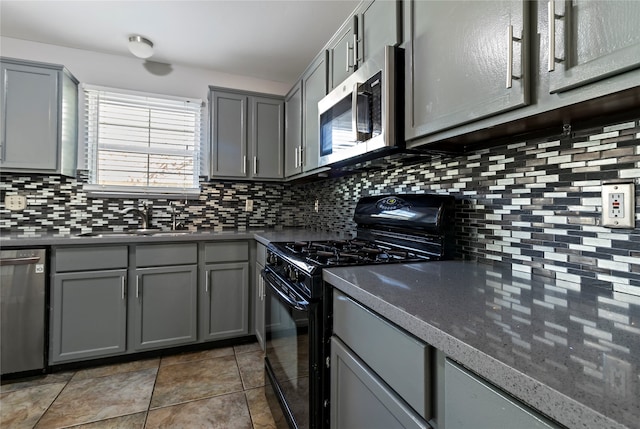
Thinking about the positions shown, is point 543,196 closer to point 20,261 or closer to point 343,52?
point 343,52

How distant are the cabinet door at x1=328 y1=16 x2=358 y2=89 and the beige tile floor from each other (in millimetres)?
1917

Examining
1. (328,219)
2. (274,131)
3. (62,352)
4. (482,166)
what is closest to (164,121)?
(274,131)

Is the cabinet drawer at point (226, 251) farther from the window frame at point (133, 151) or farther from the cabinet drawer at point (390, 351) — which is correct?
the cabinet drawer at point (390, 351)

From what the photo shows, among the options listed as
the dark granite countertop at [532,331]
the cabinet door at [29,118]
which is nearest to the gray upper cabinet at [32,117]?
the cabinet door at [29,118]

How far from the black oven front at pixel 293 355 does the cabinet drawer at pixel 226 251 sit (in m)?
0.79

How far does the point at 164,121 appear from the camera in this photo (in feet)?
9.43

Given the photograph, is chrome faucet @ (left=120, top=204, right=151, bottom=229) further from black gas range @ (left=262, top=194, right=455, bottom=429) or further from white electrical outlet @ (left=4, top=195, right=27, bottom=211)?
black gas range @ (left=262, top=194, right=455, bottom=429)

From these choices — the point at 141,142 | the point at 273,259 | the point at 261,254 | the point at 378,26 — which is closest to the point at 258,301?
the point at 261,254

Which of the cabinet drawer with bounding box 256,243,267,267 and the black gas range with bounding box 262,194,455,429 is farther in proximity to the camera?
the cabinet drawer with bounding box 256,243,267,267

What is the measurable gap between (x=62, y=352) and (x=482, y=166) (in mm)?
2731

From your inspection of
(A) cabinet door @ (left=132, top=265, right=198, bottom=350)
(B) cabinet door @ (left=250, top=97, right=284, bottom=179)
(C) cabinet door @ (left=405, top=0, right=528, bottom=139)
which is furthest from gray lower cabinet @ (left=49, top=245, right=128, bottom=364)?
(C) cabinet door @ (left=405, top=0, right=528, bottom=139)

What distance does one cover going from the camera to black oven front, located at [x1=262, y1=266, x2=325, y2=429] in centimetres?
111

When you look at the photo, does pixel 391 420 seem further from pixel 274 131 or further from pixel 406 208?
pixel 274 131

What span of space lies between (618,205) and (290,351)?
49.1 inches
